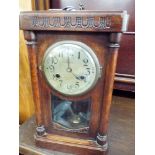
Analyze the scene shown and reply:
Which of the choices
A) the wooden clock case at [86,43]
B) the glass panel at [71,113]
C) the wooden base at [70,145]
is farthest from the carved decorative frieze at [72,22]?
the wooden base at [70,145]

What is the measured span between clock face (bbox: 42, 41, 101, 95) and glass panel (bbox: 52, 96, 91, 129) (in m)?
0.05

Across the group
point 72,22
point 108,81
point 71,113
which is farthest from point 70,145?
point 72,22

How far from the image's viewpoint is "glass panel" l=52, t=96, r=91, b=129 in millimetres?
551

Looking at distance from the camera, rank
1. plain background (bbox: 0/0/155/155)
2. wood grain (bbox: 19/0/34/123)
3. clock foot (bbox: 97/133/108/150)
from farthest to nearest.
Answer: wood grain (bbox: 19/0/34/123) < clock foot (bbox: 97/133/108/150) < plain background (bbox: 0/0/155/155)

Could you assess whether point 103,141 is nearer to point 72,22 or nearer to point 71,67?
point 71,67

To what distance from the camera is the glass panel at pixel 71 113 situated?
0.55 metres

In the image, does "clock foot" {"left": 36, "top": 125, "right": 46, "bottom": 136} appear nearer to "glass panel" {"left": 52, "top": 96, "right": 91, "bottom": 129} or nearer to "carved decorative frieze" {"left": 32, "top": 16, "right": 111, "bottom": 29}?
"glass panel" {"left": 52, "top": 96, "right": 91, "bottom": 129}

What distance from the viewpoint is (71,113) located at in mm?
589

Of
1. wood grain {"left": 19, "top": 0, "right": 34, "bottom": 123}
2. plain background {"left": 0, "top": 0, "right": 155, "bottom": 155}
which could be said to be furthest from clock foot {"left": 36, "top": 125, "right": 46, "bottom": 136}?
wood grain {"left": 19, "top": 0, "right": 34, "bottom": 123}

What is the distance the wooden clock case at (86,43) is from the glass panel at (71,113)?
15 millimetres
